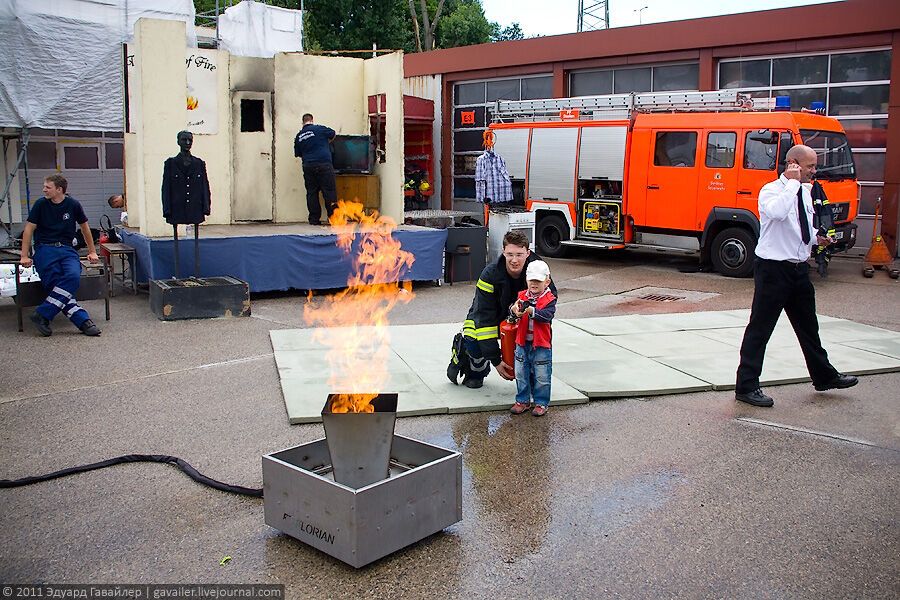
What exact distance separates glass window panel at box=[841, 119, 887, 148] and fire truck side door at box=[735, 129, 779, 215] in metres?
4.03

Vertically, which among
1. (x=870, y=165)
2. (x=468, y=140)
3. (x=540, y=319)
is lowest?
(x=540, y=319)

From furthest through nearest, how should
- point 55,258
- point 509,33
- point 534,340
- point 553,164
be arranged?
1. point 509,33
2. point 553,164
3. point 55,258
4. point 534,340

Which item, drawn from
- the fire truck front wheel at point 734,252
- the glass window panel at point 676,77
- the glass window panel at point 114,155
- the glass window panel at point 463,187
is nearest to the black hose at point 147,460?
the fire truck front wheel at point 734,252

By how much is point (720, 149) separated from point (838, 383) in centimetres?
826

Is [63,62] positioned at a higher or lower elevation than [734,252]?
higher

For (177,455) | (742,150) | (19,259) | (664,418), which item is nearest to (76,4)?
(19,259)

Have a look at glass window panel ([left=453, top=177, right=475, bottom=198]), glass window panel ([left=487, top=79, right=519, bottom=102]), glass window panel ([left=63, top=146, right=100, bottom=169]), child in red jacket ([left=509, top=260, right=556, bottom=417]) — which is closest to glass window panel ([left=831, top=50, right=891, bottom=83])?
glass window panel ([left=487, top=79, right=519, bottom=102])

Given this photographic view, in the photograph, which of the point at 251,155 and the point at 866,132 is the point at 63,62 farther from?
the point at 866,132

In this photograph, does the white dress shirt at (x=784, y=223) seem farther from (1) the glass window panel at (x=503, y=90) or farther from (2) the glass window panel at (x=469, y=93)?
(2) the glass window panel at (x=469, y=93)

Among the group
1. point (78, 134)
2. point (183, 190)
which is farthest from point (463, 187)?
point (183, 190)

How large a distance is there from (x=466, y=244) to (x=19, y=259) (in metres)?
6.90

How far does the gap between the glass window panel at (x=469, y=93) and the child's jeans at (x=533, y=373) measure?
17648mm

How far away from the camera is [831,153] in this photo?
1456 centimetres

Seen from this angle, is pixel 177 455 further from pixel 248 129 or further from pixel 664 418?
pixel 248 129
